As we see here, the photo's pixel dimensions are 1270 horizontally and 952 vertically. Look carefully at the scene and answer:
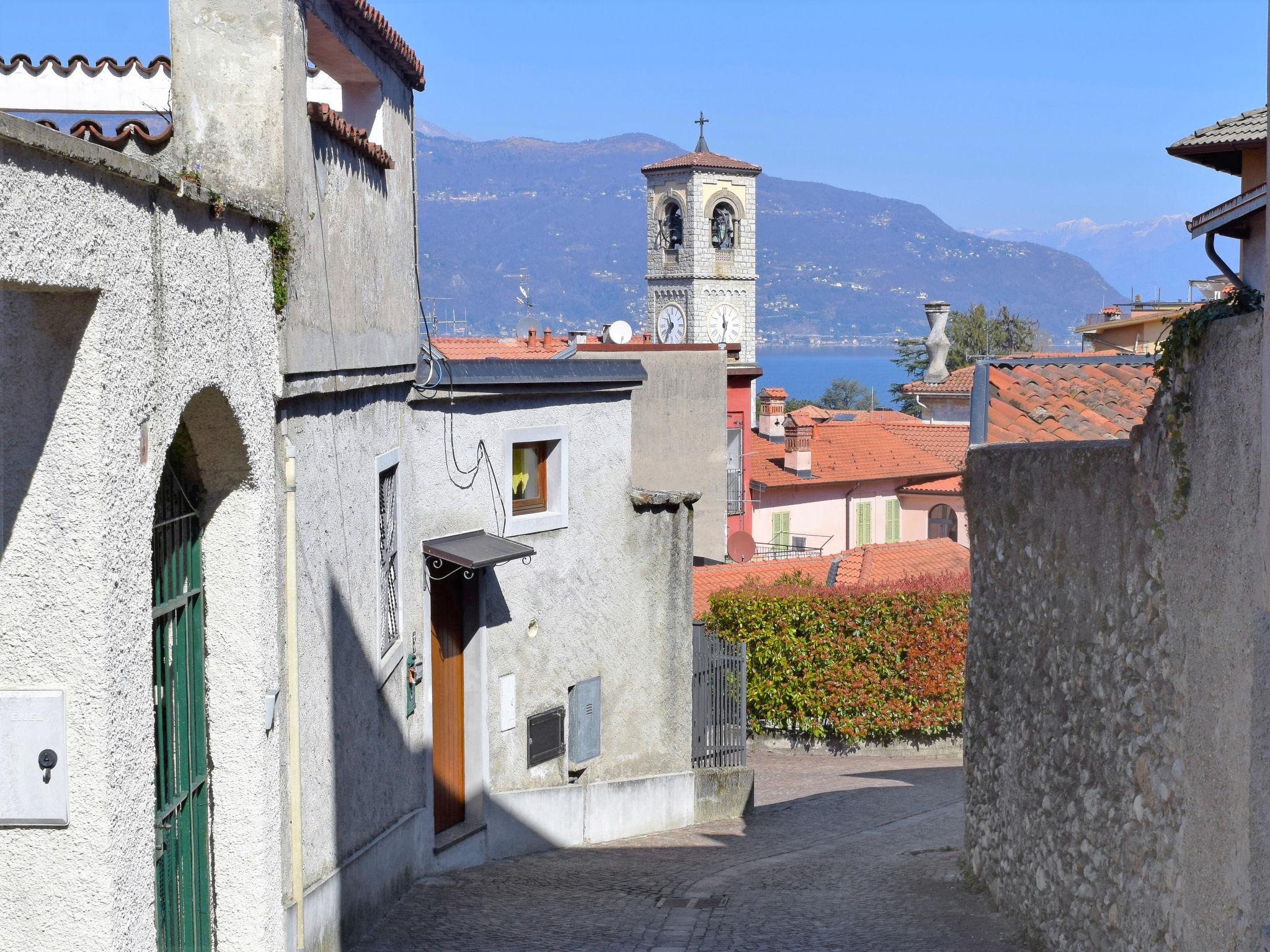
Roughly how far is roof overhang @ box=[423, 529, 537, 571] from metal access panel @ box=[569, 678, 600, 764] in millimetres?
1901

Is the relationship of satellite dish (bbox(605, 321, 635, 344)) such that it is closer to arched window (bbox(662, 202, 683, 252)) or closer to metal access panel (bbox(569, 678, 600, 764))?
metal access panel (bbox(569, 678, 600, 764))

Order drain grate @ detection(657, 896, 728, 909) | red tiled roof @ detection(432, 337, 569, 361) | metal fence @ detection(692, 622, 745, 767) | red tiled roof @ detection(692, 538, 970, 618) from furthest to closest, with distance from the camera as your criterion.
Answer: red tiled roof @ detection(432, 337, 569, 361), red tiled roof @ detection(692, 538, 970, 618), metal fence @ detection(692, 622, 745, 767), drain grate @ detection(657, 896, 728, 909)

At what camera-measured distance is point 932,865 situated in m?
10.8

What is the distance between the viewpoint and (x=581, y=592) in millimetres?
12938

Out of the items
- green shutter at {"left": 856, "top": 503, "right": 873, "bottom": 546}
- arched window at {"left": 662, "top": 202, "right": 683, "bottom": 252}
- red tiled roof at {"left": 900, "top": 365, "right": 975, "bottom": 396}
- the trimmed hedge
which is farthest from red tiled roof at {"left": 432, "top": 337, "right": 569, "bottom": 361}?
arched window at {"left": 662, "top": 202, "right": 683, "bottom": 252}

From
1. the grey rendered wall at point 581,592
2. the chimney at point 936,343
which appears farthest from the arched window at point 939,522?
the grey rendered wall at point 581,592

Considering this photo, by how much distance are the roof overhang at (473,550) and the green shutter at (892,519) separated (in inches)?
1405

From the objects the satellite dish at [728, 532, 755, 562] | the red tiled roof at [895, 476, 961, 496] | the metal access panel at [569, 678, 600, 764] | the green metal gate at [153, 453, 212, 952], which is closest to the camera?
the green metal gate at [153, 453, 212, 952]

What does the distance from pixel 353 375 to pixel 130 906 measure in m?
4.30

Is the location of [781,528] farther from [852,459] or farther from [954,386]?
[954,386]

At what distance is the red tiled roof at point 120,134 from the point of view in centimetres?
639

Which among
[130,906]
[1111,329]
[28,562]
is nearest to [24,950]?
[130,906]

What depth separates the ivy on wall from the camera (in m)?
5.51

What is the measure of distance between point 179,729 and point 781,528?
125ft
